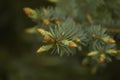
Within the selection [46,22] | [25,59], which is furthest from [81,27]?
[25,59]

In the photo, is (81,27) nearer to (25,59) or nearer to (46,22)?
(46,22)

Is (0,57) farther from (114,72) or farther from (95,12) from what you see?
(95,12)

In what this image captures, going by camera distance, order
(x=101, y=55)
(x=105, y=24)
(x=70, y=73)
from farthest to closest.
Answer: (x=70, y=73) → (x=105, y=24) → (x=101, y=55)

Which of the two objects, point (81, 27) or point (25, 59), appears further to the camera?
point (25, 59)

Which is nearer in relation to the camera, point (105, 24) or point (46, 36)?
point (46, 36)

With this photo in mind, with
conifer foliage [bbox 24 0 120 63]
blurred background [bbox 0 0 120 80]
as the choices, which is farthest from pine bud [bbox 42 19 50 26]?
blurred background [bbox 0 0 120 80]

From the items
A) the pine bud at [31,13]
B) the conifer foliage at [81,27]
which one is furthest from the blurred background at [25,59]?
the pine bud at [31,13]

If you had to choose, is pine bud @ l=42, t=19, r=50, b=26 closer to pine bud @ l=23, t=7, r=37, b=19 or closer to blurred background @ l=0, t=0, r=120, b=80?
pine bud @ l=23, t=7, r=37, b=19

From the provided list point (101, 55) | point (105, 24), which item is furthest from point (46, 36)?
point (105, 24)
